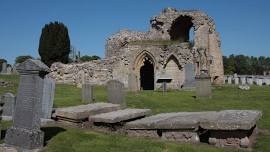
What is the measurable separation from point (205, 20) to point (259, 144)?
2799 cm

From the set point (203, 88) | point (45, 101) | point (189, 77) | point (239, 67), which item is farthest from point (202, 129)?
point (239, 67)

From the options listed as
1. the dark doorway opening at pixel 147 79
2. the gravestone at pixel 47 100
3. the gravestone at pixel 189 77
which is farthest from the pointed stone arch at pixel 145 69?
the gravestone at pixel 47 100

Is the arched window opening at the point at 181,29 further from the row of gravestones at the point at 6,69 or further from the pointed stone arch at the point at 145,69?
the row of gravestones at the point at 6,69

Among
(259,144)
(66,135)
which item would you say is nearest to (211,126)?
(259,144)

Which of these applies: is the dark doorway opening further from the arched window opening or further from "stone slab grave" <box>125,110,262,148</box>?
"stone slab grave" <box>125,110,262,148</box>

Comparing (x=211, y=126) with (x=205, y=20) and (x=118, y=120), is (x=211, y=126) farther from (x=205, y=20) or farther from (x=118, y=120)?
(x=205, y=20)

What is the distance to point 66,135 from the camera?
934 centimetres

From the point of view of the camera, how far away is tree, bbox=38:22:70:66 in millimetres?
40375

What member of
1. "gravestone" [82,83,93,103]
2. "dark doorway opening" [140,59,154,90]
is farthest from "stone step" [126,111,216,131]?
"dark doorway opening" [140,59,154,90]

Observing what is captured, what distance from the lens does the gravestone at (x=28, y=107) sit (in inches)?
327

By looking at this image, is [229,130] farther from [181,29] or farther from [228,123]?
[181,29]

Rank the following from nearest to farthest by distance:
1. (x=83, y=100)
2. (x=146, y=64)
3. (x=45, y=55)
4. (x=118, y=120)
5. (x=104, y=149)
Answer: (x=104, y=149) → (x=118, y=120) → (x=83, y=100) → (x=146, y=64) → (x=45, y=55)

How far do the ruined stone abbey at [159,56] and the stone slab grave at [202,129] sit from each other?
14201 millimetres

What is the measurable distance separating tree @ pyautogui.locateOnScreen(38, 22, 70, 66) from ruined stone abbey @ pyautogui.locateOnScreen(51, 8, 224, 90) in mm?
5201
